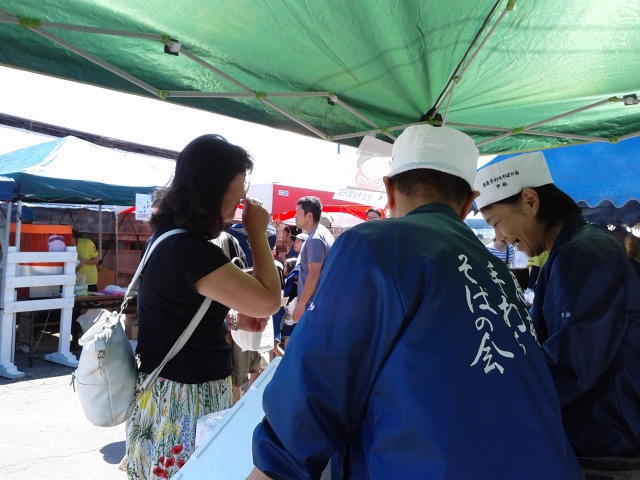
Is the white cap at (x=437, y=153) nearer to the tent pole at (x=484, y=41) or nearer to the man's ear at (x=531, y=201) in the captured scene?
the man's ear at (x=531, y=201)

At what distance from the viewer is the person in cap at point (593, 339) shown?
1.32 meters

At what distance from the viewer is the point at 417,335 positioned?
2.62 ft

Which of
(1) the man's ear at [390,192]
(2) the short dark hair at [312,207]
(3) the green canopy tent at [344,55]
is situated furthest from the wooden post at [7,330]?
(1) the man's ear at [390,192]

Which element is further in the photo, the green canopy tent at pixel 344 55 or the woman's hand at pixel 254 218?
the green canopy tent at pixel 344 55

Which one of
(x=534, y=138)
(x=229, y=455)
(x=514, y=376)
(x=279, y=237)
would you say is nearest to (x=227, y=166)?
(x=229, y=455)

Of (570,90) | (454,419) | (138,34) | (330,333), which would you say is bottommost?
(454,419)

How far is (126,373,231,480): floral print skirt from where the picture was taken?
1.56 meters

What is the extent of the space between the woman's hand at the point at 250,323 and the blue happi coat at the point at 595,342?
101 cm

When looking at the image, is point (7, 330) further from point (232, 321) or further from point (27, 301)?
point (232, 321)

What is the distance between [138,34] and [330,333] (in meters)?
1.64

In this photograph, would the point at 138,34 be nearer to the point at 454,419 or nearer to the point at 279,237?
the point at 454,419

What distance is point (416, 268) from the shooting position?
0.84 metres

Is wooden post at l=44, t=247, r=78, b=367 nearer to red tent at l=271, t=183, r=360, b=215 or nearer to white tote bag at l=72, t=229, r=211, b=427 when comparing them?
white tote bag at l=72, t=229, r=211, b=427

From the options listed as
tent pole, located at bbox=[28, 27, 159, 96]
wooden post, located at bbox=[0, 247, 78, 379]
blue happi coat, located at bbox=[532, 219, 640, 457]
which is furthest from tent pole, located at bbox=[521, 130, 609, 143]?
wooden post, located at bbox=[0, 247, 78, 379]
